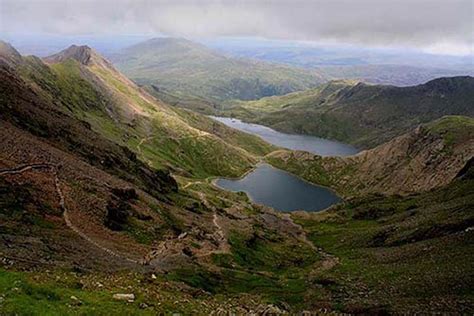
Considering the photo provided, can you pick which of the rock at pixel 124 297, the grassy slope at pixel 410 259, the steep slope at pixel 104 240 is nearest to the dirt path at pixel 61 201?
the steep slope at pixel 104 240

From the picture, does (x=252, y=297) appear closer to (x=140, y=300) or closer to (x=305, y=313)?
(x=305, y=313)

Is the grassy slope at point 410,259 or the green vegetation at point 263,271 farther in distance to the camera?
the green vegetation at point 263,271

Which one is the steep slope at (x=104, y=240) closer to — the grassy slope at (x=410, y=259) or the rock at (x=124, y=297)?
the rock at (x=124, y=297)

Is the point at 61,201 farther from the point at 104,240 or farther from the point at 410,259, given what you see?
the point at 410,259

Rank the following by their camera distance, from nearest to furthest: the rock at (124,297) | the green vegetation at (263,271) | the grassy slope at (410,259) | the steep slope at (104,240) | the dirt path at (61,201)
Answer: the rock at (124,297)
the steep slope at (104,240)
the grassy slope at (410,259)
the dirt path at (61,201)
the green vegetation at (263,271)

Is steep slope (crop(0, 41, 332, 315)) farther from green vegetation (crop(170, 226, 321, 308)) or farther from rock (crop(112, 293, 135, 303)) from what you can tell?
rock (crop(112, 293, 135, 303))

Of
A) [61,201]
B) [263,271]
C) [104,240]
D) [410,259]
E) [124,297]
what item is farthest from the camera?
[263,271]

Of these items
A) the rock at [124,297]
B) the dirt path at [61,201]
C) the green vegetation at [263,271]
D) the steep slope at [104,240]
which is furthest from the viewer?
the green vegetation at [263,271]

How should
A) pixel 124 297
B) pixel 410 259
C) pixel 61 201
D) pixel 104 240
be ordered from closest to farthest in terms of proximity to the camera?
pixel 124 297 → pixel 104 240 → pixel 61 201 → pixel 410 259

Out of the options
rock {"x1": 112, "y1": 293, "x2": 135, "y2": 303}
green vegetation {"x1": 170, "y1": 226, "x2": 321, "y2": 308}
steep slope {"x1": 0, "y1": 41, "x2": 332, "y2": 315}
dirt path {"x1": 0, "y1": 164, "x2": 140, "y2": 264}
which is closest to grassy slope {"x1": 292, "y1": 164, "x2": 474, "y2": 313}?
green vegetation {"x1": 170, "y1": 226, "x2": 321, "y2": 308}

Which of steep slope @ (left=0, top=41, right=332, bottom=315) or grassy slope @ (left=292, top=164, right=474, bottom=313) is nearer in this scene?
steep slope @ (left=0, top=41, right=332, bottom=315)

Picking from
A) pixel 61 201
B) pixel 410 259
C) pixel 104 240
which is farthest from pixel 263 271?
pixel 61 201

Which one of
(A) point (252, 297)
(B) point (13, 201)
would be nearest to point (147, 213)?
(B) point (13, 201)

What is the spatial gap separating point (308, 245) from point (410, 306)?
8753 centimetres
